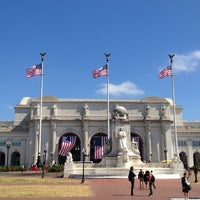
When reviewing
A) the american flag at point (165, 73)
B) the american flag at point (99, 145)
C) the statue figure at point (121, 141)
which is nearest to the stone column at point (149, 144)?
the american flag at point (99, 145)

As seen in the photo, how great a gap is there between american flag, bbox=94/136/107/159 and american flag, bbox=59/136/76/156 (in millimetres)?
6691

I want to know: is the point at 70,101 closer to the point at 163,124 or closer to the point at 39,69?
the point at 163,124

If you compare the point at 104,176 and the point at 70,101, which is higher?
the point at 70,101

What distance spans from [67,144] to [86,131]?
23.4 feet

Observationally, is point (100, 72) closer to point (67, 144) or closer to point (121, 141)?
point (121, 141)

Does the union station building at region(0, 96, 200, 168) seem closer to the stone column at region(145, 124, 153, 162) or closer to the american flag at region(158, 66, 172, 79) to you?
the stone column at region(145, 124, 153, 162)

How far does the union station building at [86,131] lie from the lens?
89625 millimetres

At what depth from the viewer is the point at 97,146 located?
87375 mm

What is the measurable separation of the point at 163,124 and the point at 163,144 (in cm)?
614

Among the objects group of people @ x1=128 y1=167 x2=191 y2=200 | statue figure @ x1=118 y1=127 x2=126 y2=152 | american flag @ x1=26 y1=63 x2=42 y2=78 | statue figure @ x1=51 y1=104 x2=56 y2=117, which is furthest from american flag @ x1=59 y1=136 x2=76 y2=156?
group of people @ x1=128 y1=167 x2=191 y2=200

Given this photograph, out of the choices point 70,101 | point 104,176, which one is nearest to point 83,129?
point 70,101

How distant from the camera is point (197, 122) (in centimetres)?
10850

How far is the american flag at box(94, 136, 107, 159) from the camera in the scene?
83500 mm

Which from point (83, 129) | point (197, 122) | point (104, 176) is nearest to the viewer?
point (104, 176)
